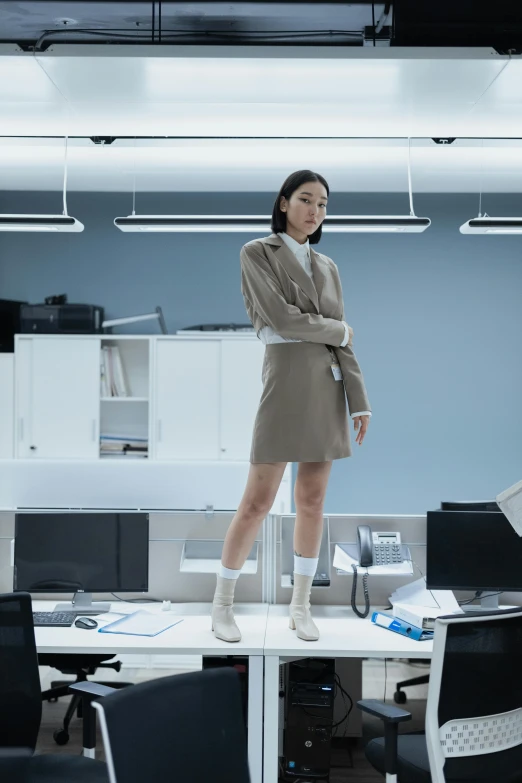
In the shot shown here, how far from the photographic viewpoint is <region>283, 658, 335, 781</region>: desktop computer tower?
2656 millimetres

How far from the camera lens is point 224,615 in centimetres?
253

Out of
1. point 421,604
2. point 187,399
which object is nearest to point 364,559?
point 421,604

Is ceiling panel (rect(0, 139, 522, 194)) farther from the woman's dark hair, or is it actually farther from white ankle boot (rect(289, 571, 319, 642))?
white ankle boot (rect(289, 571, 319, 642))

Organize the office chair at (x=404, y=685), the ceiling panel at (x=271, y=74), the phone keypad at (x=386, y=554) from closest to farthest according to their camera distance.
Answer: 1. the phone keypad at (x=386, y=554)
2. the ceiling panel at (x=271, y=74)
3. the office chair at (x=404, y=685)

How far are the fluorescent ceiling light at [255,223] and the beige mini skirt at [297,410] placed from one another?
177 centimetres

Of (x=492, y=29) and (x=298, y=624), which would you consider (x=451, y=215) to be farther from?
(x=298, y=624)

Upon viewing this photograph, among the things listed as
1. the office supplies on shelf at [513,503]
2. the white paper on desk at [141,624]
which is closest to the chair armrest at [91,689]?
the white paper on desk at [141,624]

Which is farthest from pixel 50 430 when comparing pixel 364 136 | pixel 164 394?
pixel 364 136

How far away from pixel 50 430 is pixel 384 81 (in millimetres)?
3235

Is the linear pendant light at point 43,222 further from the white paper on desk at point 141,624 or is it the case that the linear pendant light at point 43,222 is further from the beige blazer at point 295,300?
the white paper on desk at point 141,624

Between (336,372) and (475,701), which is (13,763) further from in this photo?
(336,372)

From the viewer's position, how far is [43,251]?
583 cm

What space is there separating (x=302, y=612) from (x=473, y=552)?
0.69 metres

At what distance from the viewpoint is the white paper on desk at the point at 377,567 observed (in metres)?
2.81
